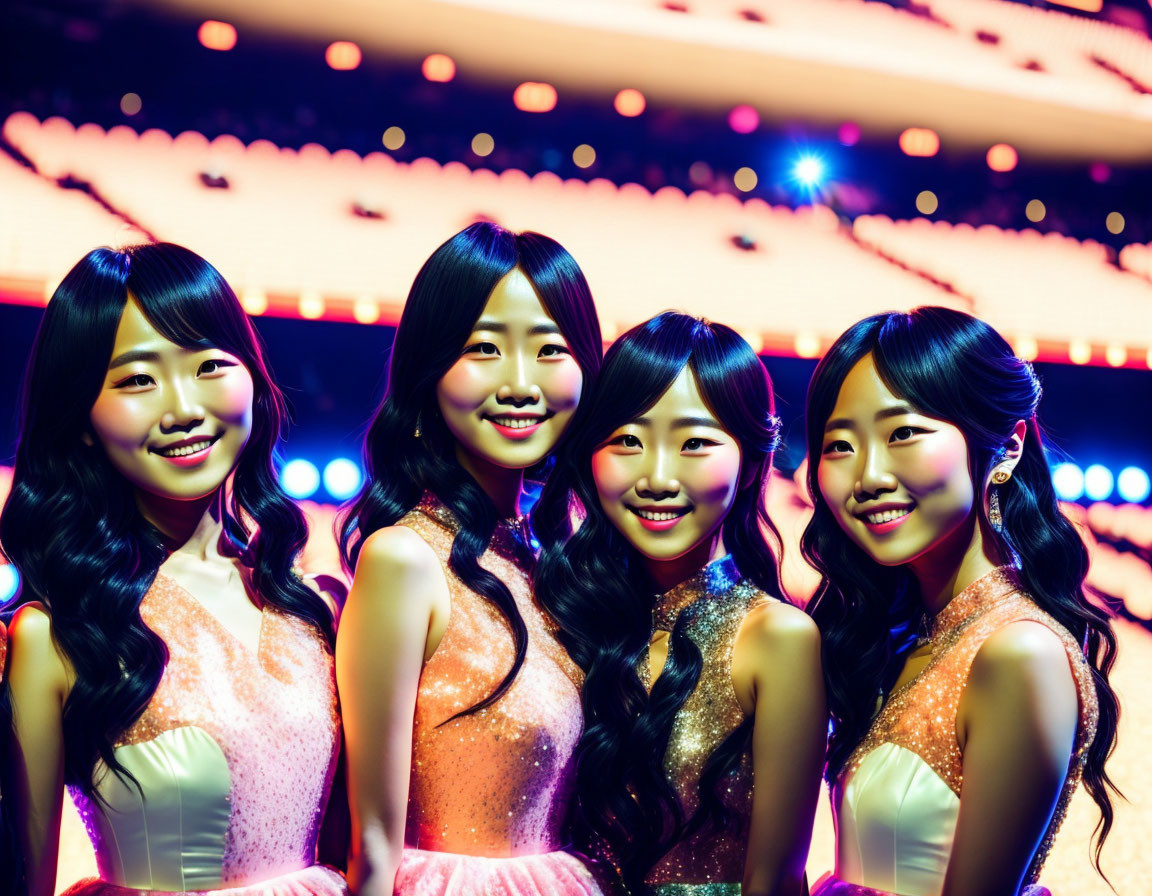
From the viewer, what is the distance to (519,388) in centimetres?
169

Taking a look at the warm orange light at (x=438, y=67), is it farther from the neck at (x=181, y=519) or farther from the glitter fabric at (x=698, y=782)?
the glitter fabric at (x=698, y=782)

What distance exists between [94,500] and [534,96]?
1.61m

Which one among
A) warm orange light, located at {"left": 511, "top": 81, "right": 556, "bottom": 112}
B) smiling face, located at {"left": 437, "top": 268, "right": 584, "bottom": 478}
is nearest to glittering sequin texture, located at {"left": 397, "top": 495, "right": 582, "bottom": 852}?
smiling face, located at {"left": 437, "top": 268, "right": 584, "bottom": 478}

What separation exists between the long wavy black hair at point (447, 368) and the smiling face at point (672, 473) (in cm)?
15

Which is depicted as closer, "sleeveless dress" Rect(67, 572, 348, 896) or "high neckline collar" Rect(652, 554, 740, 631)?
"sleeveless dress" Rect(67, 572, 348, 896)

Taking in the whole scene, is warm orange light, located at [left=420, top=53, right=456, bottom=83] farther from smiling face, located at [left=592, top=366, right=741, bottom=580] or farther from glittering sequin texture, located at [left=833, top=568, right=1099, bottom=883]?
glittering sequin texture, located at [left=833, top=568, right=1099, bottom=883]

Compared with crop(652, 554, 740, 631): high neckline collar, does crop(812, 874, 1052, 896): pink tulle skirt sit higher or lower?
lower

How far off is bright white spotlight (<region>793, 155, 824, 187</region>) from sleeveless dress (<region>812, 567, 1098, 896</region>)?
62.6 inches

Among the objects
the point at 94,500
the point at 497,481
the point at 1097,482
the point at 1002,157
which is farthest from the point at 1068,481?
the point at 94,500

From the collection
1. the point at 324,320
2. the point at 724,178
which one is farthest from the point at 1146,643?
the point at 324,320

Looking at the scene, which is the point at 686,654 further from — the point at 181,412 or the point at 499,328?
the point at 181,412

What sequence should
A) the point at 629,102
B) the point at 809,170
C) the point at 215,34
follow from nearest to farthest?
the point at 215,34
the point at 629,102
the point at 809,170

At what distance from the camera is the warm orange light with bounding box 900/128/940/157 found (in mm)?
3035

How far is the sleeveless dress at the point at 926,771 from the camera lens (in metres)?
1.56
